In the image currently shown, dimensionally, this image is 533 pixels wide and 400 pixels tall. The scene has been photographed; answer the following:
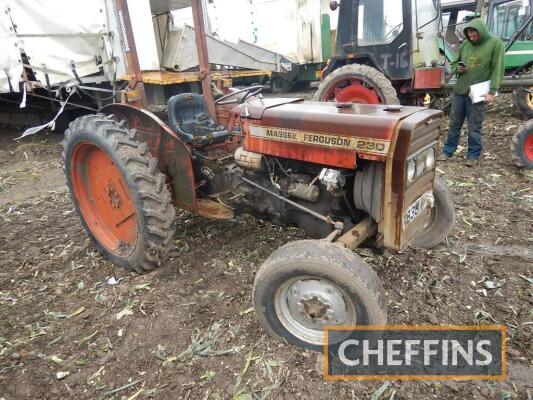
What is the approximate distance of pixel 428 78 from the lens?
6375mm

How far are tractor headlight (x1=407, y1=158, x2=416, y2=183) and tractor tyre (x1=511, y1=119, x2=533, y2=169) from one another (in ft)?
10.7

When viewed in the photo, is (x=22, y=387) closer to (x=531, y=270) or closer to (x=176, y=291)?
(x=176, y=291)

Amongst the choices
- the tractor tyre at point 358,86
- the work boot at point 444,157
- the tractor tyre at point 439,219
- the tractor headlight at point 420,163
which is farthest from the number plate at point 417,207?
the tractor tyre at point 358,86

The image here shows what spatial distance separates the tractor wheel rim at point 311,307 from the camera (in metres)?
2.16

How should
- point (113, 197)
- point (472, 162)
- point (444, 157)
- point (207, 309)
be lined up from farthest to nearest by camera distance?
1. point (444, 157)
2. point (472, 162)
3. point (113, 197)
4. point (207, 309)

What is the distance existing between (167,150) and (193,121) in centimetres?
40

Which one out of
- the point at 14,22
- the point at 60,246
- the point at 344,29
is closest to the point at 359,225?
the point at 60,246

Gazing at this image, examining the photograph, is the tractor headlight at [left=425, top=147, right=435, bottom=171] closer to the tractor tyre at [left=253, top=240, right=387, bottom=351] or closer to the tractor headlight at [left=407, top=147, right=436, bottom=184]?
the tractor headlight at [left=407, top=147, right=436, bottom=184]

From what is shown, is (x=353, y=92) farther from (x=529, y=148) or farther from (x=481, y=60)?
(x=529, y=148)

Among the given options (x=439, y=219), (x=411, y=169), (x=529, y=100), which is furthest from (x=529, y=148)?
(x=411, y=169)

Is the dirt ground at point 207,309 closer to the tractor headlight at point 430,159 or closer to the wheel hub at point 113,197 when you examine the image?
the wheel hub at point 113,197

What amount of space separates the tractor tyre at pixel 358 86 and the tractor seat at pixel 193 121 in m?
3.37

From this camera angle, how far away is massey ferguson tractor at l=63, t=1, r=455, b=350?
2145mm

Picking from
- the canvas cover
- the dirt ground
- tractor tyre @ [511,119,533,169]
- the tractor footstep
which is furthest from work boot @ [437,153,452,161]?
the canvas cover
